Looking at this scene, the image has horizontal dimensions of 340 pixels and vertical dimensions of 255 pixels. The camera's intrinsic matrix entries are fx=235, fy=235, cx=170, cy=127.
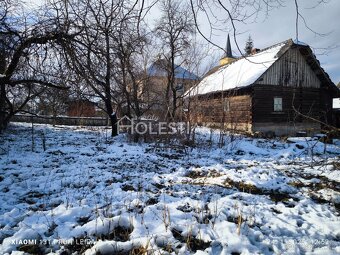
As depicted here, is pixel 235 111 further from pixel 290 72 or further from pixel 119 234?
pixel 119 234

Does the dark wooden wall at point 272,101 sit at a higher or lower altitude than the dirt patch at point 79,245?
higher

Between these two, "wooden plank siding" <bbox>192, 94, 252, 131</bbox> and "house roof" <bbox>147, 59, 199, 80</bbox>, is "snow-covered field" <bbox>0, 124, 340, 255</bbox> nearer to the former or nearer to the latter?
"wooden plank siding" <bbox>192, 94, 252, 131</bbox>

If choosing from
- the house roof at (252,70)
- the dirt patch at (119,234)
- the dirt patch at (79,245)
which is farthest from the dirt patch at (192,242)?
the house roof at (252,70)

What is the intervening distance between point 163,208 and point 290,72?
1637 centimetres

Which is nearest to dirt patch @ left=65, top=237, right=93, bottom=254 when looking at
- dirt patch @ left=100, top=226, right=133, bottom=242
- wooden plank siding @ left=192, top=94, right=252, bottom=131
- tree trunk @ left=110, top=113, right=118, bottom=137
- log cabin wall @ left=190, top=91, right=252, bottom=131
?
dirt patch @ left=100, top=226, right=133, bottom=242

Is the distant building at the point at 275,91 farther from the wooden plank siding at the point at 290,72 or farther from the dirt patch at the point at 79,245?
the dirt patch at the point at 79,245

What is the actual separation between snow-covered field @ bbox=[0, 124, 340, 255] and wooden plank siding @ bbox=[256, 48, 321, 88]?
1084 centimetres

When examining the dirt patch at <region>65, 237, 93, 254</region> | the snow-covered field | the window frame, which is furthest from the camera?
the window frame

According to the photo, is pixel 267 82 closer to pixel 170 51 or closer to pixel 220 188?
pixel 170 51

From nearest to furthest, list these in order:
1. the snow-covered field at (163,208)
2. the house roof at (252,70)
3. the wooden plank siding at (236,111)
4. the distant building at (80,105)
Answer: the snow-covered field at (163,208) < the distant building at (80,105) < the house roof at (252,70) < the wooden plank siding at (236,111)

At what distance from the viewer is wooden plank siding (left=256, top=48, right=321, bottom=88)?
1597 centimetres

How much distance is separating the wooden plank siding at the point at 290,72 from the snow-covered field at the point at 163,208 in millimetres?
10836

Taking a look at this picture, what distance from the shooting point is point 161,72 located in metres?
19.3

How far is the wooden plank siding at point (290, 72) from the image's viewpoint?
16.0 metres
